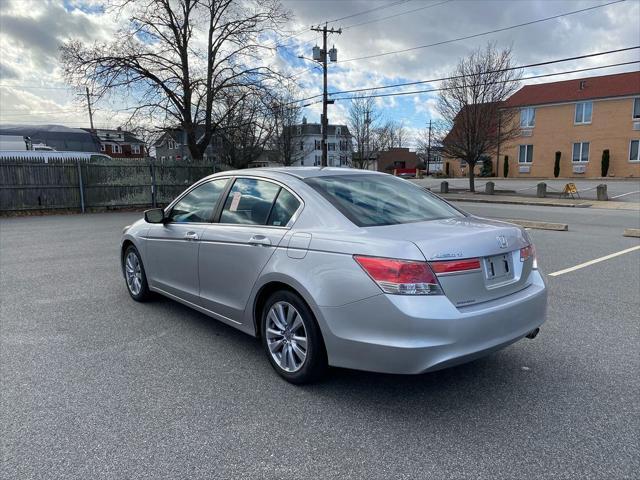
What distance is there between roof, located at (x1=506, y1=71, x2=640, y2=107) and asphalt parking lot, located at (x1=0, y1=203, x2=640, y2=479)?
124ft

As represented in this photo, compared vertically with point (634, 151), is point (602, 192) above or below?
below

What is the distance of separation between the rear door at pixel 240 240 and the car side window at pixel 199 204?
0.21 meters

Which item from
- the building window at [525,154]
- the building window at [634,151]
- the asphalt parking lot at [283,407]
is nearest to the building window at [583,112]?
the building window at [634,151]

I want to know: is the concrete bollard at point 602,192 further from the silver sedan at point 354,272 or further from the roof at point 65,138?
the roof at point 65,138

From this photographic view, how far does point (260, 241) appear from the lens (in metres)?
3.54

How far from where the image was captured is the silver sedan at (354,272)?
276 cm

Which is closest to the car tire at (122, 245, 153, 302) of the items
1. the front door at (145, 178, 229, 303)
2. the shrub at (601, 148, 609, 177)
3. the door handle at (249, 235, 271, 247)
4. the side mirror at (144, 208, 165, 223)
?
the front door at (145, 178, 229, 303)

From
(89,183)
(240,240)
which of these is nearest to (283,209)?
(240,240)

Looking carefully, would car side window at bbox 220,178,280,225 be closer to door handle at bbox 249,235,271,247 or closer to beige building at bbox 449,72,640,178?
door handle at bbox 249,235,271,247

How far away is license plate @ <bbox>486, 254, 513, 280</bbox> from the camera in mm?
3012

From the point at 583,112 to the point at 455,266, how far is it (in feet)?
146

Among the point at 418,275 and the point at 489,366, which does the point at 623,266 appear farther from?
the point at 418,275

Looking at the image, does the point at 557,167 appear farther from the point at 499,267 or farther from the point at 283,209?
the point at 283,209

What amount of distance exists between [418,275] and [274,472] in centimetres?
135
